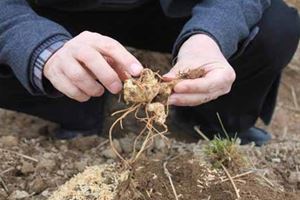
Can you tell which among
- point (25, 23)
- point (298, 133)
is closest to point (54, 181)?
point (25, 23)

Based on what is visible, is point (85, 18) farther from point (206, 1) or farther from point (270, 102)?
point (270, 102)

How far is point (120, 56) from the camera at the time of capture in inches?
48.6

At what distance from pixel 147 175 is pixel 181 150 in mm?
356

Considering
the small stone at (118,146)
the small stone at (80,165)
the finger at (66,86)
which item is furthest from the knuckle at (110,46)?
the small stone at (118,146)

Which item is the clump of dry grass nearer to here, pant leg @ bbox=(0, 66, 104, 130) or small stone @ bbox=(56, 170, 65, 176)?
small stone @ bbox=(56, 170, 65, 176)

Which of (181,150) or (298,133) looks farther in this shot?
(298,133)

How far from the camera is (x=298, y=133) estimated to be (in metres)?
2.57

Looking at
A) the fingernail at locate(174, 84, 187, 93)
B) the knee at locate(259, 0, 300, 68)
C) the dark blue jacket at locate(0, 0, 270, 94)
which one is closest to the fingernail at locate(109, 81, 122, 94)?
the fingernail at locate(174, 84, 187, 93)

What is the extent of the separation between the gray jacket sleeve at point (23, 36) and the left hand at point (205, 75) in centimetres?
28

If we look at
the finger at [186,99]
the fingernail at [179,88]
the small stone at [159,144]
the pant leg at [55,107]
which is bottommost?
the pant leg at [55,107]

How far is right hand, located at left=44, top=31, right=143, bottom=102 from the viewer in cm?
123

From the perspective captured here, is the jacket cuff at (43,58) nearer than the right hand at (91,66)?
No

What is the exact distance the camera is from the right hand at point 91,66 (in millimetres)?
1229

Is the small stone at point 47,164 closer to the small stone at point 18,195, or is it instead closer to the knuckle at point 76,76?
the small stone at point 18,195
